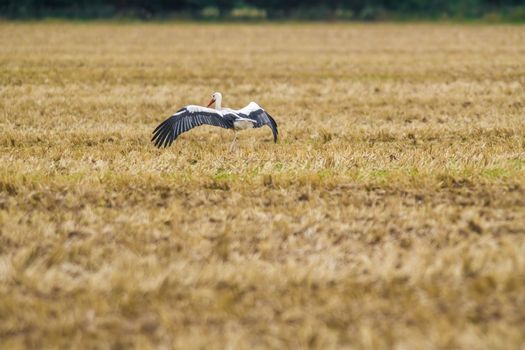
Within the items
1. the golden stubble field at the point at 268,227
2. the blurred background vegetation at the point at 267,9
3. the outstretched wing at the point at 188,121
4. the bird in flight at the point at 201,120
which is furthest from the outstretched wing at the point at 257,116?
the blurred background vegetation at the point at 267,9

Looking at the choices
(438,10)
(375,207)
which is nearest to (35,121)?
(375,207)

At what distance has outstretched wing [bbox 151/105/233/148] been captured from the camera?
9781mm

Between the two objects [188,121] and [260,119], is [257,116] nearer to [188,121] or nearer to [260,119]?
[260,119]

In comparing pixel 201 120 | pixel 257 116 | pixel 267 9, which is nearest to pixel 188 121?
pixel 201 120

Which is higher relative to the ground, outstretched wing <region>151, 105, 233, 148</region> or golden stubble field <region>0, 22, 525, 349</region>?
outstretched wing <region>151, 105, 233, 148</region>

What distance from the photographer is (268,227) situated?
267 inches

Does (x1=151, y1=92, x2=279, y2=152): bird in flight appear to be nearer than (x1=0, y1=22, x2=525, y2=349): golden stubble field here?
No

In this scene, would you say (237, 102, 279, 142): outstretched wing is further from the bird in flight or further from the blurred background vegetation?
the blurred background vegetation

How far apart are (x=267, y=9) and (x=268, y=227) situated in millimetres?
52963

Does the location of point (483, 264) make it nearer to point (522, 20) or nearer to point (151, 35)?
point (151, 35)

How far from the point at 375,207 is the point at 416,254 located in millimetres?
1358

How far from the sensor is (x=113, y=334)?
4.84 meters

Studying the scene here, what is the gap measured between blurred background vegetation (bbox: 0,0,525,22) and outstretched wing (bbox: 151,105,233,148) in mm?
46183

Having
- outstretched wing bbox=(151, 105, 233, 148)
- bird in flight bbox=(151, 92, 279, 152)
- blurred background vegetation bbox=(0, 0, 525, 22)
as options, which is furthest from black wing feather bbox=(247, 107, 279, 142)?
blurred background vegetation bbox=(0, 0, 525, 22)
